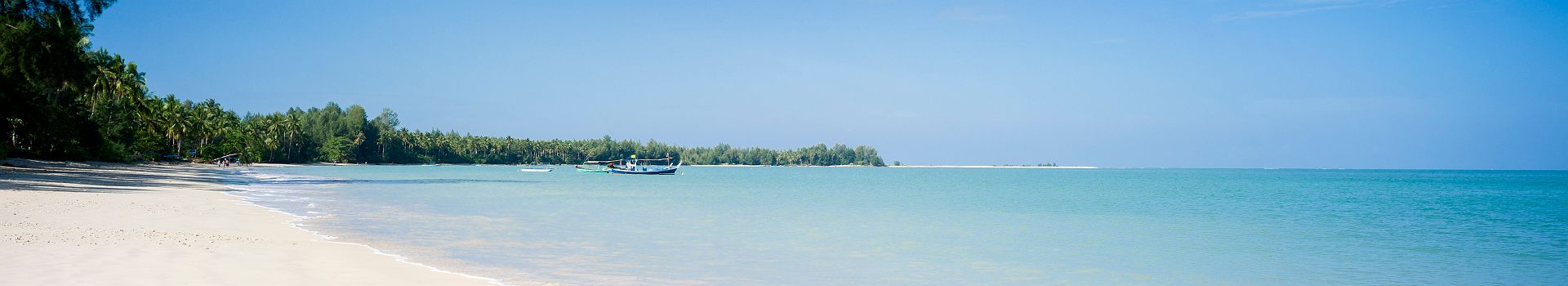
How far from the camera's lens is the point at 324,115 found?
5020 inches

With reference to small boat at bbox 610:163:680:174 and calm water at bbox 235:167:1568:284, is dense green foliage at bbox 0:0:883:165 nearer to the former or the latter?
calm water at bbox 235:167:1568:284

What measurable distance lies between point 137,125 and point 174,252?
2843 inches

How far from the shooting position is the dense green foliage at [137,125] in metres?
21.7

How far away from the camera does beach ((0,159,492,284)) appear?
7621 millimetres

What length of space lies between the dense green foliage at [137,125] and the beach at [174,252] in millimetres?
7301

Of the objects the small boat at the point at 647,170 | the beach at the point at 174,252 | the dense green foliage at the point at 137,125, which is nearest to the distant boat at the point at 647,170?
the small boat at the point at 647,170

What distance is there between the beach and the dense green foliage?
7.30m

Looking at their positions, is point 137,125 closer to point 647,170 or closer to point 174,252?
point 647,170

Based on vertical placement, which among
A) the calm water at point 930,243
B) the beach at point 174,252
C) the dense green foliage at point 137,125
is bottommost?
the calm water at point 930,243

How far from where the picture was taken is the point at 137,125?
69312 millimetres

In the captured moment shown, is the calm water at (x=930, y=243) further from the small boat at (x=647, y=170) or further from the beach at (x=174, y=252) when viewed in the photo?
the small boat at (x=647, y=170)

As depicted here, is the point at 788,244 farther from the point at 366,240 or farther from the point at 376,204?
the point at 376,204

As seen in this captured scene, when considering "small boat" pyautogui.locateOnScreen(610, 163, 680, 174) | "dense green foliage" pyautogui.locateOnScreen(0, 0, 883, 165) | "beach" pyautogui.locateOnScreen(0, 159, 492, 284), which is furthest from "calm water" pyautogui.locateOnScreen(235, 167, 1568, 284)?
"small boat" pyautogui.locateOnScreen(610, 163, 680, 174)

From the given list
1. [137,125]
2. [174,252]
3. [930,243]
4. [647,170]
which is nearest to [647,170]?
[647,170]
